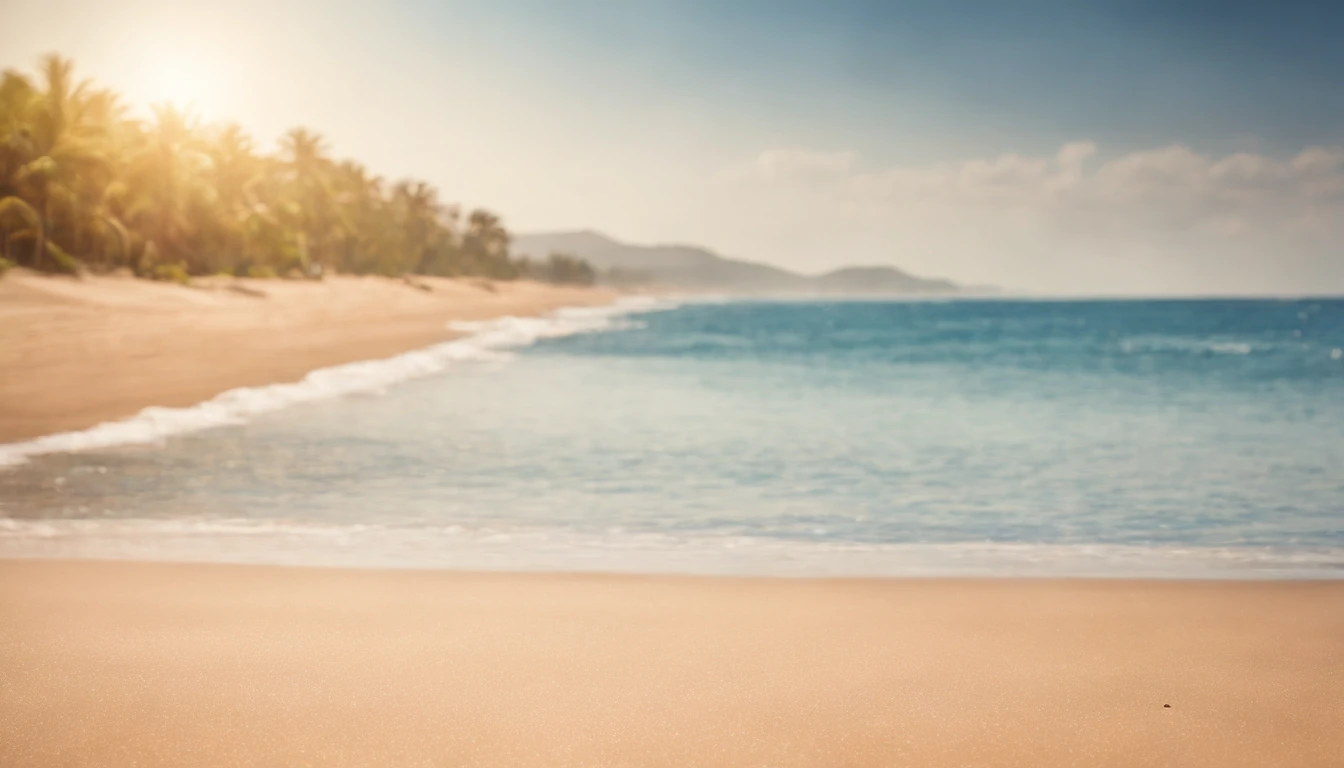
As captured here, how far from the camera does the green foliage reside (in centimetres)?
2248

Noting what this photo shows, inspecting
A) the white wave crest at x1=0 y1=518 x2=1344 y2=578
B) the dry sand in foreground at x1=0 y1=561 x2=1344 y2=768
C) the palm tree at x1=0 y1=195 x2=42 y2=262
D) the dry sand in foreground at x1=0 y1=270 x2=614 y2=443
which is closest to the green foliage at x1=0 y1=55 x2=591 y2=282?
the palm tree at x1=0 y1=195 x2=42 y2=262

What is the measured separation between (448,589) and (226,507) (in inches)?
97.9

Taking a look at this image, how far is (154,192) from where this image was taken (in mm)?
29266

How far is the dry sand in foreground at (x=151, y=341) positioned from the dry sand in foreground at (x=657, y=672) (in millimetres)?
5805

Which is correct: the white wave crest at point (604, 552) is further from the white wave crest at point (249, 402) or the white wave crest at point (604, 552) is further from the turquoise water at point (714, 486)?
the white wave crest at point (249, 402)

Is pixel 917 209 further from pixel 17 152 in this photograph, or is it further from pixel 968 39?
pixel 17 152

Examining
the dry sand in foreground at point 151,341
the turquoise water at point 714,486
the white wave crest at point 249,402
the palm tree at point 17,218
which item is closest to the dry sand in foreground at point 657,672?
the turquoise water at point 714,486

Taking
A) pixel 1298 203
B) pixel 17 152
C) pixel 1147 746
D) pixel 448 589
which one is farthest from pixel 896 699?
pixel 1298 203

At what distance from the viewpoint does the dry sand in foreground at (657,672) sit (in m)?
2.23

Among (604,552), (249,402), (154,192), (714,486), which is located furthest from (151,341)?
(154,192)

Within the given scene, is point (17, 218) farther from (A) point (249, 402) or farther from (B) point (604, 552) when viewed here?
(B) point (604, 552)

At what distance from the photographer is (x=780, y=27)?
2003cm

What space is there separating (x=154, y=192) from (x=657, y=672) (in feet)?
106

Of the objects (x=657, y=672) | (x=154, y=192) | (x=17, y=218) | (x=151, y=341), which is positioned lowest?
(x=657, y=672)
